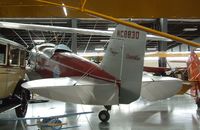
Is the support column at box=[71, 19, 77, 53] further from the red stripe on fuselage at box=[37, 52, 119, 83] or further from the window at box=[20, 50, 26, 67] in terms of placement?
the window at box=[20, 50, 26, 67]

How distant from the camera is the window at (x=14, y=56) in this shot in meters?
8.63

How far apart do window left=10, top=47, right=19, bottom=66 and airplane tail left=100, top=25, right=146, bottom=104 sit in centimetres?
252

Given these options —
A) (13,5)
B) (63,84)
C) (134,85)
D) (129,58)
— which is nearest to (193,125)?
(134,85)

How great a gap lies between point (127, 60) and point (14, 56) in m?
3.08

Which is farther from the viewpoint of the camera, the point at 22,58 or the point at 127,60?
the point at 22,58

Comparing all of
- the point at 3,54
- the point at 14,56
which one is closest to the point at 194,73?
the point at 14,56

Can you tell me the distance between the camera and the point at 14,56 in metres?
9.00

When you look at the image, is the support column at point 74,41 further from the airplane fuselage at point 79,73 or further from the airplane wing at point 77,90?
the airplane wing at point 77,90

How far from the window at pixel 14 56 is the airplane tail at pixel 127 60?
252 centimetres

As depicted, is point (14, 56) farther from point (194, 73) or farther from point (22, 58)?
point (194, 73)

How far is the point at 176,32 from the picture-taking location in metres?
34.2

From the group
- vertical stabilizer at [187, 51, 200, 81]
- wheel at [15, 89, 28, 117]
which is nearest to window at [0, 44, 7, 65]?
wheel at [15, 89, 28, 117]

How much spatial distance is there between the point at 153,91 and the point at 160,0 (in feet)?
19.8

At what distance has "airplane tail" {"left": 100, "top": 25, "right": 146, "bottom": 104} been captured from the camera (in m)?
8.21
